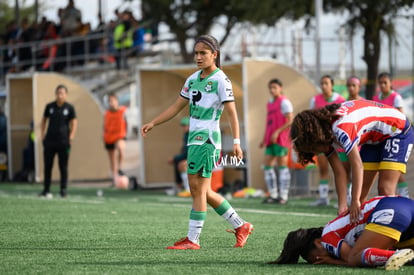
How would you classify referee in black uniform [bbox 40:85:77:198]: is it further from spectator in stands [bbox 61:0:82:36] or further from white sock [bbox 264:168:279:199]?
spectator in stands [bbox 61:0:82:36]

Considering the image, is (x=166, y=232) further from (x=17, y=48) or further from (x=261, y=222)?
(x=17, y=48)

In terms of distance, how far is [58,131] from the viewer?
59.0ft

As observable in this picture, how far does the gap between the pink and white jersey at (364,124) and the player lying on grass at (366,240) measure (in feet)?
2.03

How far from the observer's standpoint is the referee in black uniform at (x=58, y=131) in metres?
18.0

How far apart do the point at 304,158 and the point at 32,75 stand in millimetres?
16972

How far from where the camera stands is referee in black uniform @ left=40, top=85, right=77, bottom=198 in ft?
59.0

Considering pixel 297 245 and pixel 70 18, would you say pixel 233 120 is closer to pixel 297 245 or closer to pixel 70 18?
pixel 297 245

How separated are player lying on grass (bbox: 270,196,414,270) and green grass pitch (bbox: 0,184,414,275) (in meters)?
0.13

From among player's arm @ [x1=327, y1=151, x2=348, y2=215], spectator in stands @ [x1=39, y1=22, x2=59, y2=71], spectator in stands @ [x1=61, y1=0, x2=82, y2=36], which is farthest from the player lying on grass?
spectator in stands @ [x1=61, y1=0, x2=82, y2=36]

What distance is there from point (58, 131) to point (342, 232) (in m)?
10.7

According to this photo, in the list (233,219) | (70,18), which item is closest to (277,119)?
(233,219)

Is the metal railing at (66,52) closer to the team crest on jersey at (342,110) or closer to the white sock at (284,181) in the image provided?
the white sock at (284,181)

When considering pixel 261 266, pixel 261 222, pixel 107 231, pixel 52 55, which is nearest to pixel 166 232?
Result: pixel 107 231

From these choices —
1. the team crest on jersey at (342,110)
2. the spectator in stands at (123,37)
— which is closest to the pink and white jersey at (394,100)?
the team crest on jersey at (342,110)
